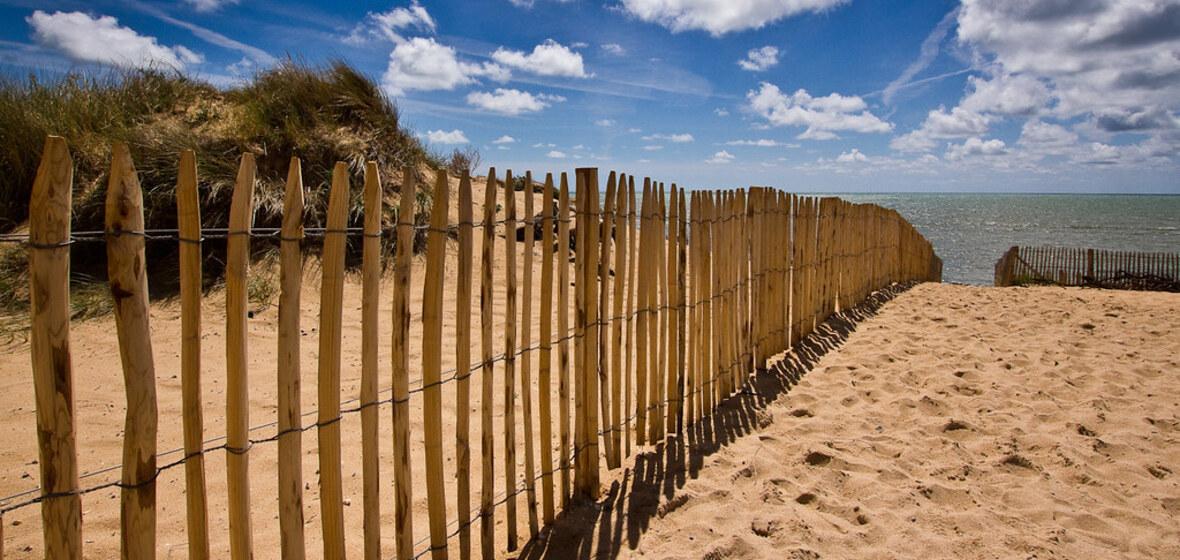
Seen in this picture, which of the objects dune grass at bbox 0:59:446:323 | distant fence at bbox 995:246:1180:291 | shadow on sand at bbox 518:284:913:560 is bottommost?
shadow on sand at bbox 518:284:913:560

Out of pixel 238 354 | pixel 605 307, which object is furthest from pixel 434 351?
pixel 605 307

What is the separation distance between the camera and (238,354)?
5.24 feet

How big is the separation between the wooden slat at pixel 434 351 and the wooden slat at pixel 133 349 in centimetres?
78

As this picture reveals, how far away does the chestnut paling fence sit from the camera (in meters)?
1.38

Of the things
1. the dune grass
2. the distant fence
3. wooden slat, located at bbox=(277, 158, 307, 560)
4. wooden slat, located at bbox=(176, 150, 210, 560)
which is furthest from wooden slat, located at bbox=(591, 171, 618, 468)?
the distant fence

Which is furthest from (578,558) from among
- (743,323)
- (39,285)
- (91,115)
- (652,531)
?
(91,115)

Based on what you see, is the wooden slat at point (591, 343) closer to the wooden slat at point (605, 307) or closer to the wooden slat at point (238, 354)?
the wooden slat at point (605, 307)

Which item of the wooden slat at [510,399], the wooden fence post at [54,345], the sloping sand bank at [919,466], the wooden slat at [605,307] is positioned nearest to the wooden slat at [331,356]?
the wooden fence post at [54,345]

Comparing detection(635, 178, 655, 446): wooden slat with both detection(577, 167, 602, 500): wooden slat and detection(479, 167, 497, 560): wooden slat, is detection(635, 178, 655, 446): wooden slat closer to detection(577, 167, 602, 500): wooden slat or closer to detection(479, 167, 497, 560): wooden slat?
detection(577, 167, 602, 500): wooden slat

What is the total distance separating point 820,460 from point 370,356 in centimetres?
258

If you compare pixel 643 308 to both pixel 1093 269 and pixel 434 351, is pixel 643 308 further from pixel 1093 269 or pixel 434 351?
pixel 1093 269

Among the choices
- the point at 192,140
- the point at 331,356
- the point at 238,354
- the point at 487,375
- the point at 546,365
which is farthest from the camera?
the point at 192,140

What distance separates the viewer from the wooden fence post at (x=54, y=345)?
1.29 m

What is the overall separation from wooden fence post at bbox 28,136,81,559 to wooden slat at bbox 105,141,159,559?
9 centimetres
